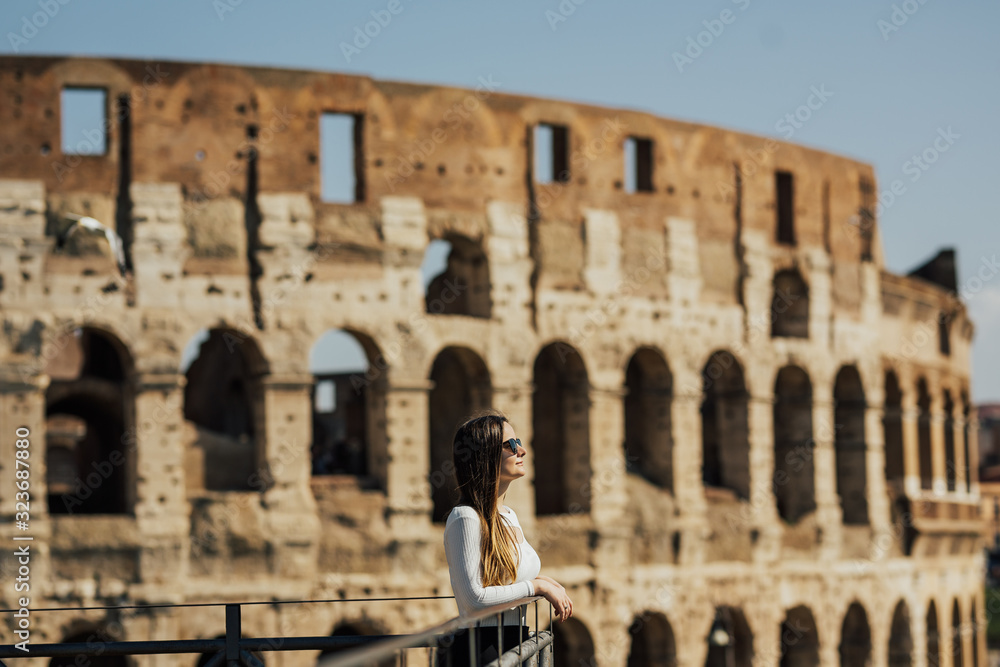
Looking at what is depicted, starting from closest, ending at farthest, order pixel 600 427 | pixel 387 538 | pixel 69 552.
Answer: pixel 69 552, pixel 387 538, pixel 600 427

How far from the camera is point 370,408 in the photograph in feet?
59.2

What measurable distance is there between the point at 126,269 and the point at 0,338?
5.28 feet

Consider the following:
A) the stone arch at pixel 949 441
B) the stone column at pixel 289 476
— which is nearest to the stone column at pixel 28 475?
the stone column at pixel 289 476

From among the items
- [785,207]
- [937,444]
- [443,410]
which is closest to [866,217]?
[785,207]

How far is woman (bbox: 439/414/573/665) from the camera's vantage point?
185 inches

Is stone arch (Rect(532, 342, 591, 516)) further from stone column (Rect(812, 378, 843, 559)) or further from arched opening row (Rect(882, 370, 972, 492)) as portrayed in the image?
arched opening row (Rect(882, 370, 972, 492))

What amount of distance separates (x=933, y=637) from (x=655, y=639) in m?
8.27

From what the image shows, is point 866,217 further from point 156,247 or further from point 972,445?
point 156,247

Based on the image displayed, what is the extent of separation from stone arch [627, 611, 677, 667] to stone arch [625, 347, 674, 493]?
181 centimetres

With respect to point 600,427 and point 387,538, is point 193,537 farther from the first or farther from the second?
point 600,427

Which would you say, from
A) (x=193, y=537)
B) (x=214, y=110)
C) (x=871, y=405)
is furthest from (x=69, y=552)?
(x=871, y=405)

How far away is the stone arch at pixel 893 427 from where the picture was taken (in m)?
25.0

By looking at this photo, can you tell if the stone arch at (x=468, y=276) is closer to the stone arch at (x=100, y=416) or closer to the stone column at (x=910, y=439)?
the stone arch at (x=100, y=416)

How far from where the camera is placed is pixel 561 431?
A: 20656 millimetres
